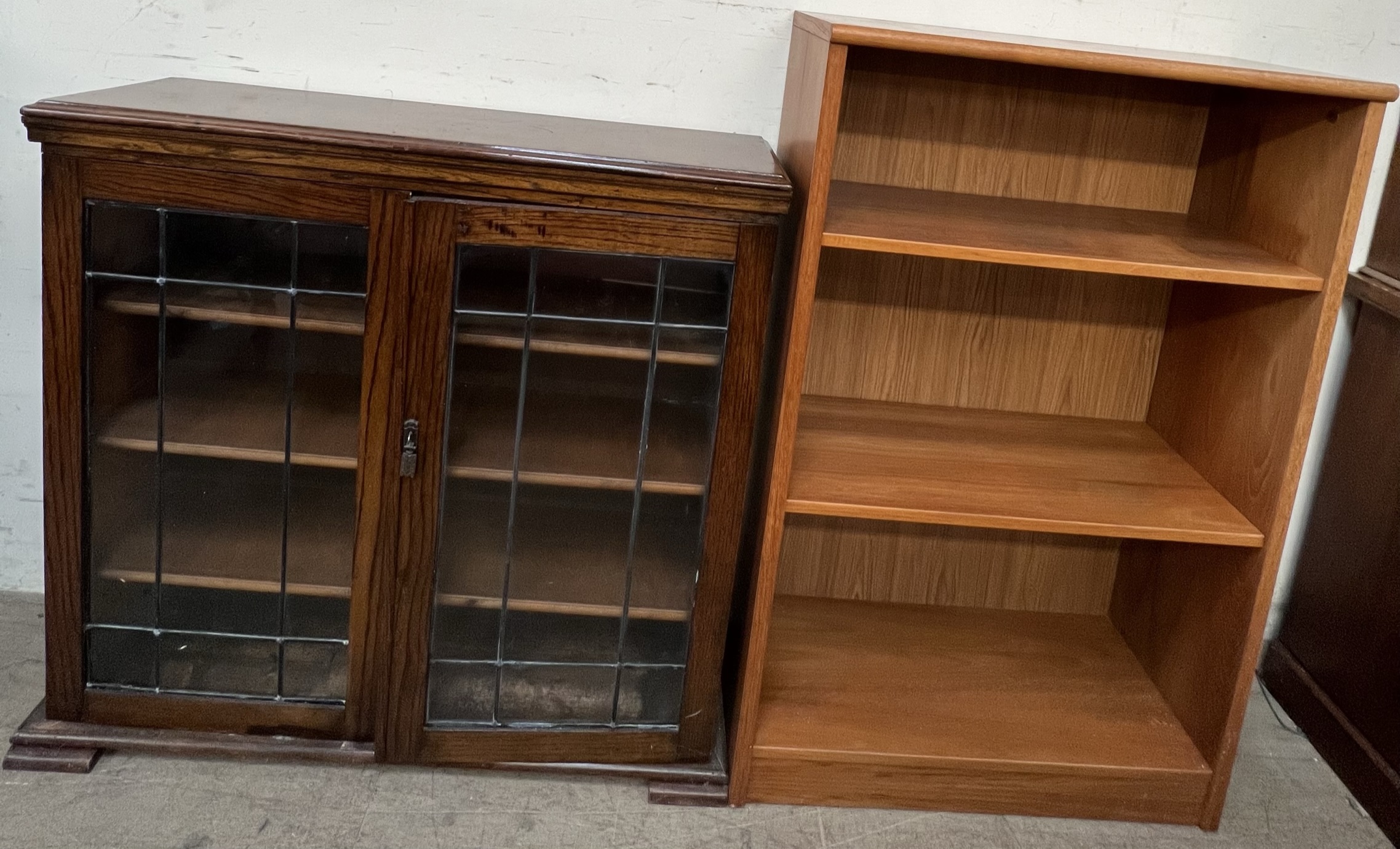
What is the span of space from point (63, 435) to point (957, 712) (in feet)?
4.94

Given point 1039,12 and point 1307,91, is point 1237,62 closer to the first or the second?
point 1307,91

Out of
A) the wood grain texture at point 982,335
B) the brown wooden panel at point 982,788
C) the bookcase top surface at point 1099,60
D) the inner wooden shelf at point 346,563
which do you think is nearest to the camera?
the bookcase top surface at point 1099,60

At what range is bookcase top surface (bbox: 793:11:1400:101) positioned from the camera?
1756mm

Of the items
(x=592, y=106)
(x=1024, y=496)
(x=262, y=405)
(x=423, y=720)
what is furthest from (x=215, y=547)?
(x=1024, y=496)

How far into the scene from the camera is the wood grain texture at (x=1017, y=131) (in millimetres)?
2256

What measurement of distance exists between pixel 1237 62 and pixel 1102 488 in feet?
2.31

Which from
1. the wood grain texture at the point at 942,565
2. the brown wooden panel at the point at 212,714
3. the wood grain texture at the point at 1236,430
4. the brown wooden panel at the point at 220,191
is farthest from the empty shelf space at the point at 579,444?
the wood grain texture at the point at 1236,430

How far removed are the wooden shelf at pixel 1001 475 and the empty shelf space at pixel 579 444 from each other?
0.18 metres

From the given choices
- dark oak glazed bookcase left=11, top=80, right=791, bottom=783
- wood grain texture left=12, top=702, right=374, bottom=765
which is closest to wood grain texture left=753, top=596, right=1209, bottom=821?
dark oak glazed bookcase left=11, top=80, right=791, bottom=783

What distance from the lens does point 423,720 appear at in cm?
207

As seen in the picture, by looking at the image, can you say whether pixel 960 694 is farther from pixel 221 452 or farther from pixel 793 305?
pixel 221 452

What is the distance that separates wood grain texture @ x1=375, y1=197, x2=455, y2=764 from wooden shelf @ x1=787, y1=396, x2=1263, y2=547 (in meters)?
0.55

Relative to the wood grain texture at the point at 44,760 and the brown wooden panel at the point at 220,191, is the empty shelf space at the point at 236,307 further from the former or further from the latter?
the wood grain texture at the point at 44,760

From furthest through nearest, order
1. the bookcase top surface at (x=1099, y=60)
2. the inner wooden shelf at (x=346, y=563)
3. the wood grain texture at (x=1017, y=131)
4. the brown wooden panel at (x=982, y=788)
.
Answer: the wood grain texture at (x=1017, y=131), the brown wooden panel at (x=982, y=788), the inner wooden shelf at (x=346, y=563), the bookcase top surface at (x=1099, y=60)
